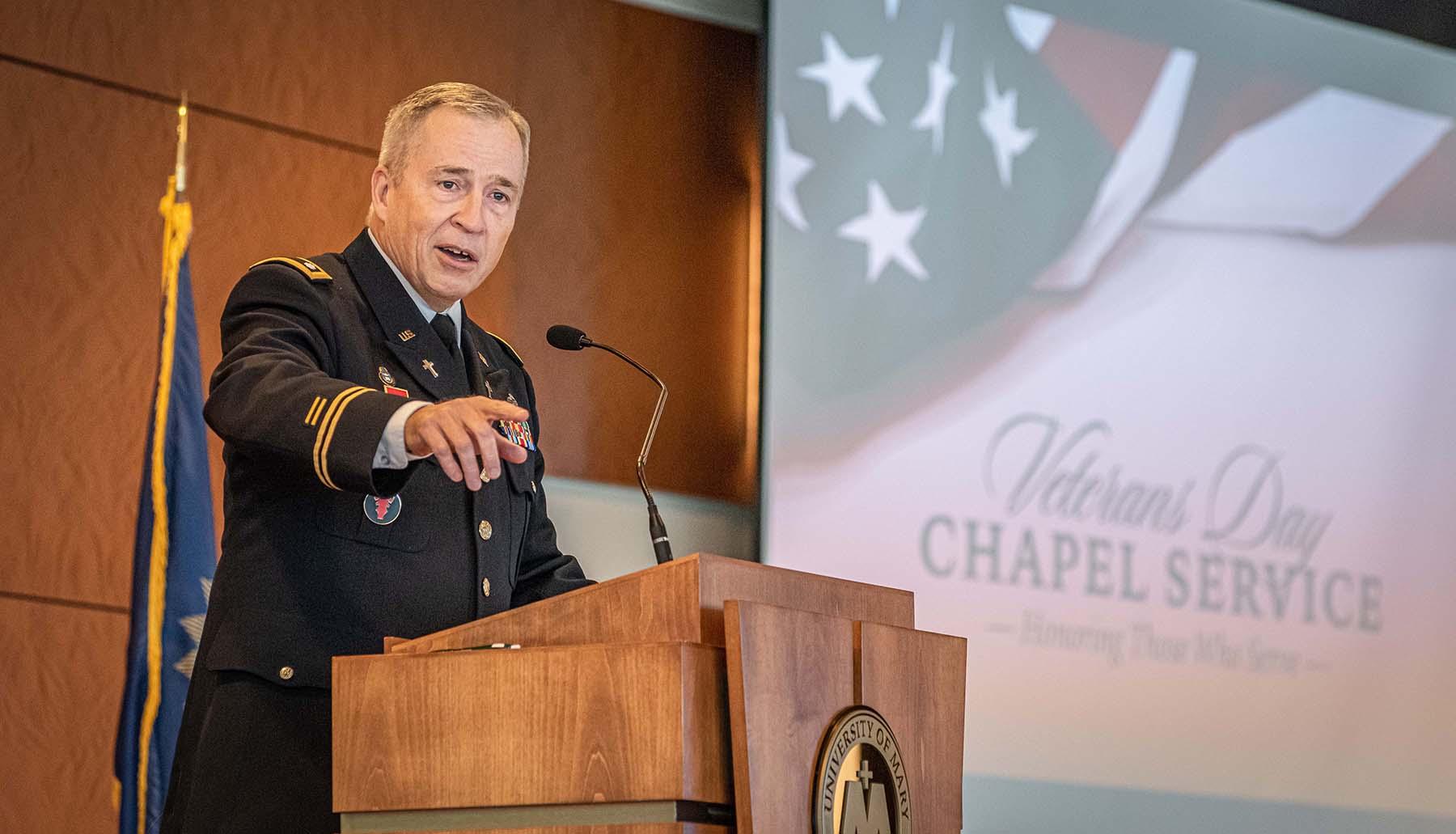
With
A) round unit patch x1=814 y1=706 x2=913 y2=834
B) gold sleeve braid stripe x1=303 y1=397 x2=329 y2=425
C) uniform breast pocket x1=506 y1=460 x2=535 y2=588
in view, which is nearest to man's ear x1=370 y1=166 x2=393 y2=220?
uniform breast pocket x1=506 y1=460 x2=535 y2=588

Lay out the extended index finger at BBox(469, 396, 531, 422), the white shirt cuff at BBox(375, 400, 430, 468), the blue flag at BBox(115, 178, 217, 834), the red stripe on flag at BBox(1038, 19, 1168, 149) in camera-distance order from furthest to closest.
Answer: the red stripe on flag at BBox(1038, 19, 1168, 149), the blue flag at BBox(115, 178, 217, 834), the white shirt cuff at BBox(375, 400, 430, 468), the extended index finger at BBox(469, 396, 531, 422)

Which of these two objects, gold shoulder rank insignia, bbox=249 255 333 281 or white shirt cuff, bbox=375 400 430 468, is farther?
gold shoulder rank insignia, bbox=249 255 333 281

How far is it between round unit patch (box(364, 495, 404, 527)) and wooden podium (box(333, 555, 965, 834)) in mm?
225

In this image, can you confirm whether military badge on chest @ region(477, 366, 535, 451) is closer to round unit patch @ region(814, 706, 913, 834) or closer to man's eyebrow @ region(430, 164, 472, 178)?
man's eyebrow @ region(430, 164, 472, 178)

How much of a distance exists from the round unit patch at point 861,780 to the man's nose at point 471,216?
753 millimetres

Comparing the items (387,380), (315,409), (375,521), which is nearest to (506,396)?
(387,380)

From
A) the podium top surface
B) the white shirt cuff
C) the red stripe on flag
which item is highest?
the red stripe on flag

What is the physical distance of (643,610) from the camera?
4.93 ft

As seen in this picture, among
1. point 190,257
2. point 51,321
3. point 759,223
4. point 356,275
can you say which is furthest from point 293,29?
point 356,275

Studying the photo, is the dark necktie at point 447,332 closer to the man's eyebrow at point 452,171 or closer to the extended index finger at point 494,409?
the man's eyebrow at point 452,171

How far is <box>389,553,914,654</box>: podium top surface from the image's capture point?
4.84ft

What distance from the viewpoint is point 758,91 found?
4141 millimetres

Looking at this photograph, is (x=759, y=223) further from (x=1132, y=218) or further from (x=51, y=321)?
(x=51, y=321)

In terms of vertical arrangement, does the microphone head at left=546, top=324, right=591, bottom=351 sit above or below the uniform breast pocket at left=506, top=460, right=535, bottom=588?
above
